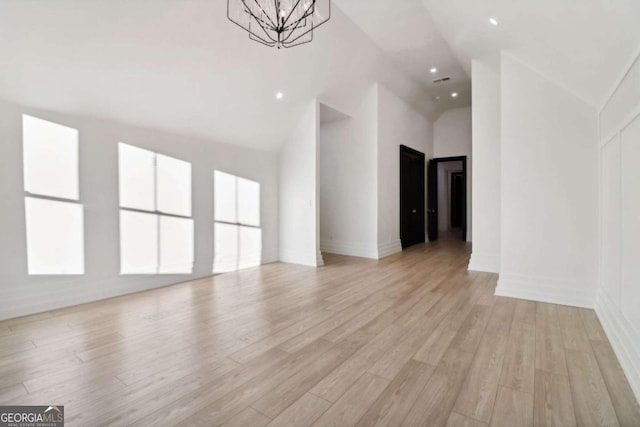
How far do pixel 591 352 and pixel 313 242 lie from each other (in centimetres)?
386

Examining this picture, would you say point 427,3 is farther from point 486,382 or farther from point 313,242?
point 486,382

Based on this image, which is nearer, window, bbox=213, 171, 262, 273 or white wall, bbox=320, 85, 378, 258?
window, bbox=213, 171, 262, 273

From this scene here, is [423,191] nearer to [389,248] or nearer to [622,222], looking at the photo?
[389,248]

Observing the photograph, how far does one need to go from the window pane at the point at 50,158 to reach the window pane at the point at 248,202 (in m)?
2.31

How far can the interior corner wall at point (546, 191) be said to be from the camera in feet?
10.6

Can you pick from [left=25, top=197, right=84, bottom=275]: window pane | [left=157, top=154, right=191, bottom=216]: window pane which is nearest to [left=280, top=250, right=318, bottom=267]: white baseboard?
[left=157, top=154, right=191, bottom=216]: window pane

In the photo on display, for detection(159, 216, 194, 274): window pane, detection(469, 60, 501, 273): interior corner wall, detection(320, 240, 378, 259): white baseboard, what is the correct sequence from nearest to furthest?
detection(159, 216, 194, 274): window pane → detection(469, 60, 501, 273): interior corner wall → detection(320, 240, 378, 259): white baseboard

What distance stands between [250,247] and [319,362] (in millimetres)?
3554

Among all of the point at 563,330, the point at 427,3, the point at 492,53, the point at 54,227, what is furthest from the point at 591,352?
the point at 54,227

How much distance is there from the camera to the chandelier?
8.83 ft

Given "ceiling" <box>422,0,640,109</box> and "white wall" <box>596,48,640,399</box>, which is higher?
"ceiling" <box>422,0,640,109</box>

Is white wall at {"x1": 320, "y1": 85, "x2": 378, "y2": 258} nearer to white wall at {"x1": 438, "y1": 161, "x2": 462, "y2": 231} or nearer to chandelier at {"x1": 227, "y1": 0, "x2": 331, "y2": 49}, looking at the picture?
chandelier at {"x1": 227, "y1": 0, "x2": 331, "y2": 49}
